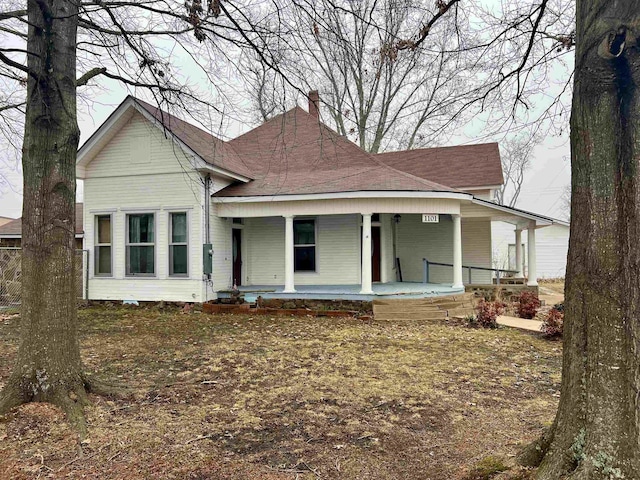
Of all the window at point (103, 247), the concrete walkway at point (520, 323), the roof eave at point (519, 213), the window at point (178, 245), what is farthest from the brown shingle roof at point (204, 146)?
the concrete walkway at point (520, 323)

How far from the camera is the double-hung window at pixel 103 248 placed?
13.4 metres

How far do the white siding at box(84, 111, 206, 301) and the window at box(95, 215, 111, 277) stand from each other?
0.53 ft

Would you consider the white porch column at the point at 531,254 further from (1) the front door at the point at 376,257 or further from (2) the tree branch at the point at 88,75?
(2) the tree branch at the point at 88,75

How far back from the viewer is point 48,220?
4875mm

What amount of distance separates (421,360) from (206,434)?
3920 mm

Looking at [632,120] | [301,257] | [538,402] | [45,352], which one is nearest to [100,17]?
[45,352]

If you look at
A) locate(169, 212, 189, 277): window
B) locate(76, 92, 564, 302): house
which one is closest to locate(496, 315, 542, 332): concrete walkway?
locate(76, 92, 564, 302): house

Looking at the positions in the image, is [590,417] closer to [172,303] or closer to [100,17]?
[100,17]

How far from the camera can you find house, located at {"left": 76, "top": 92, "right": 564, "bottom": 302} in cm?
1198

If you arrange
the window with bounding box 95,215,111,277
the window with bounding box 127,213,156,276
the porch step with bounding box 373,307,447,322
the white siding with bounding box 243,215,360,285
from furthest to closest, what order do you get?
the white siding with bounding box 243,215,360,285 < the window with bounding box 95,215,111,277 < the window with bounding box 127,213,156,276 < the porch step with bounding box 373,307,447,322

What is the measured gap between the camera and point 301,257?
14.1 metres

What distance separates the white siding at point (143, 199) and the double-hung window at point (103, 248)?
150 millimetres

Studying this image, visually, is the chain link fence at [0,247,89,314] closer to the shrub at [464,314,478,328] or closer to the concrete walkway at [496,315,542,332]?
the shrub at [464,314,478,328]

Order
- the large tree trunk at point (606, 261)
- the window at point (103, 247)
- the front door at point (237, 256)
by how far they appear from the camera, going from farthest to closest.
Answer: the front door at point (237, 256), the window at point (103, 247), the large tree trunk at point (606, 261)
